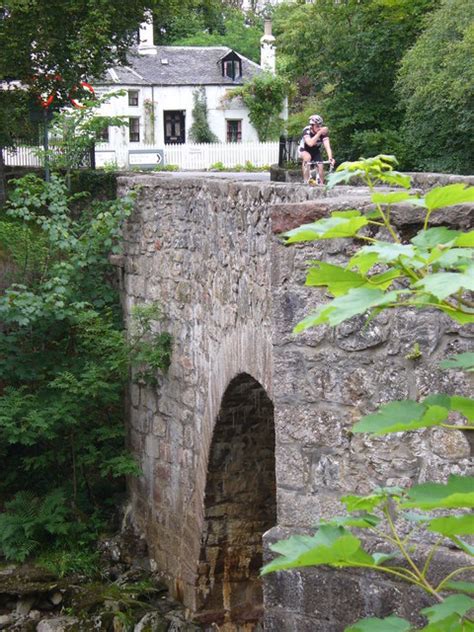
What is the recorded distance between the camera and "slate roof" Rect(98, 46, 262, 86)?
139 feet

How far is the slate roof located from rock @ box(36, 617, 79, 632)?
109 feet

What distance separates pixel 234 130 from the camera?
141ft

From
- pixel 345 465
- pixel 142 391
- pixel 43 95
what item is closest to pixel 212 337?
pixel 142 391

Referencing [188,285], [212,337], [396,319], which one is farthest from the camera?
[188,285]

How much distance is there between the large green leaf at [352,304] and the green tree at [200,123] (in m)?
41.0

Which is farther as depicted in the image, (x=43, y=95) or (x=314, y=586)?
(x=43, y=95)

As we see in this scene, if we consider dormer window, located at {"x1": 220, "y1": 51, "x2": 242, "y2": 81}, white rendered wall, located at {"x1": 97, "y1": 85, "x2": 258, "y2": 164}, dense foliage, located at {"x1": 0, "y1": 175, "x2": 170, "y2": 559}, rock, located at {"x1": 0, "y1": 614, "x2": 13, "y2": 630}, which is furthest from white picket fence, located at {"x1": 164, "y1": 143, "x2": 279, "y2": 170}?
rock, located at {"x1": 0, "y1": 614, "x2": 13, "y2": 630}

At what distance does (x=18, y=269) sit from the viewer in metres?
11.6

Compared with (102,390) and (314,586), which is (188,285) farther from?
(314,586)

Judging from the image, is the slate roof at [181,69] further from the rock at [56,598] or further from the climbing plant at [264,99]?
the rock at [56,598]

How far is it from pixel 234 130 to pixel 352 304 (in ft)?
136

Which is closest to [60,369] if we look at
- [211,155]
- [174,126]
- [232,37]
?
[211,155]

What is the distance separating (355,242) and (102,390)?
6.96m

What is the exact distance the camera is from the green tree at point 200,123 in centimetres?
4262
